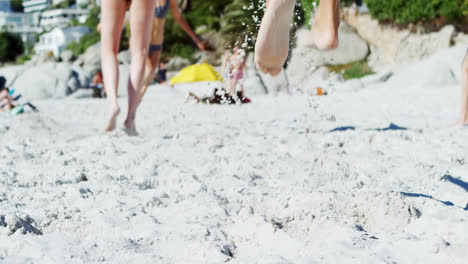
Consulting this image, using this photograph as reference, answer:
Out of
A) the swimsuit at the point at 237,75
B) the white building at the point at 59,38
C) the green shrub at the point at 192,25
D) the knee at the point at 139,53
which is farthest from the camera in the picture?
the white building at the point at 59,38

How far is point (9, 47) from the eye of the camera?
6053 cm

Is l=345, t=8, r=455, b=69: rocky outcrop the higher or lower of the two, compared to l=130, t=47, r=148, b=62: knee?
lower

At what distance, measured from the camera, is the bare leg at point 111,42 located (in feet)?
9.79

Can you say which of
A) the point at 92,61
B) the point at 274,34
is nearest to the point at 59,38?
the point at 92,61

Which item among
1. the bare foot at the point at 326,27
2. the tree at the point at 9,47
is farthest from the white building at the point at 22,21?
the bare foot at the point at 326,27

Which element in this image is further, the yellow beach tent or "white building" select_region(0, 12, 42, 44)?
"white building" select_region(0, 12, 42, 44)

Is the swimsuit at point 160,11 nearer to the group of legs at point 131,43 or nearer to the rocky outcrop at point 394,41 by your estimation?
the group of legs at point 131,43

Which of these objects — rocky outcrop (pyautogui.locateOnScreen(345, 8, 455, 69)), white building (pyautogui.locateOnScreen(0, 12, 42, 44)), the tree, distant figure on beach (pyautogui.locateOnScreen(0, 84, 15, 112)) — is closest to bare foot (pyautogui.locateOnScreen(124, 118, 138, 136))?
distant figure on beach (pyautogui.locateOnScreen(0, 84, 15, 112))

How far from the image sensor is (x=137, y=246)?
4.11 ft

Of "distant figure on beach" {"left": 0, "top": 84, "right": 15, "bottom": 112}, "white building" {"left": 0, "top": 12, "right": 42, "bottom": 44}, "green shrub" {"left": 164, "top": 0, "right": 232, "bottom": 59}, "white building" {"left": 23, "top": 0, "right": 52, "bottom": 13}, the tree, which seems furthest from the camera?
"white building" {"left": 23, "top": 0, "right": 52, "bottom": 13}

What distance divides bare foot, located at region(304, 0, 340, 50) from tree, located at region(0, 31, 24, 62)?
64.2 m

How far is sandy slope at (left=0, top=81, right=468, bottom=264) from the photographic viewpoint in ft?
3.90

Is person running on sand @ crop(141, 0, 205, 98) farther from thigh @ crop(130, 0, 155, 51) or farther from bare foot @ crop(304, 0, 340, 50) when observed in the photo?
bare foot @ crop(304, 0, 340, 50)

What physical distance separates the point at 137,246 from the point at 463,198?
1136mm
